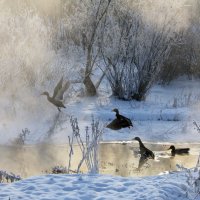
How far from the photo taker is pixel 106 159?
43.9 feet

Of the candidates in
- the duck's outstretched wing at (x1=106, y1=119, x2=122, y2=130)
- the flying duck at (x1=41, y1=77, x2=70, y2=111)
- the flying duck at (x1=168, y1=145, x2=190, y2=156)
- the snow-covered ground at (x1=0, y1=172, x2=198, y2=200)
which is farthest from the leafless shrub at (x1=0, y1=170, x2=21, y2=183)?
the flying duck at (x1=41, y1=77, x2=70, y2=111)

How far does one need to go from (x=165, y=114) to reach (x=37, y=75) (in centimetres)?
515

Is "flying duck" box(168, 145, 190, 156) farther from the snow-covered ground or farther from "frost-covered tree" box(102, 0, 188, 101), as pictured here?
"frost-covered tree" box(102, 0, 188, 101)

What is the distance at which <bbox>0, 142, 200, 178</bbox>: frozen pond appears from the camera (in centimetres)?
1216

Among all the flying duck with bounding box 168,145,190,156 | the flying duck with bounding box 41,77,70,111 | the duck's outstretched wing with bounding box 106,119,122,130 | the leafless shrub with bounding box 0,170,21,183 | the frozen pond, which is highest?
the flying duck with bounding box 41,77,70,111

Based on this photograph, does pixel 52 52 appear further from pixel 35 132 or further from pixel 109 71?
pixel 35 132

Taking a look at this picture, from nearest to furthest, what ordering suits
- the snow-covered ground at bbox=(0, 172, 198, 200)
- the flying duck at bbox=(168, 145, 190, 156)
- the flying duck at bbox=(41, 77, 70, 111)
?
1. the snow-covered ground at bbox=(0, 172, 198, 200)
2. the flying duck at bbox=(168, 145, 190, 156)
3. the flying duck at bbox=(41, 77, 70, 111)

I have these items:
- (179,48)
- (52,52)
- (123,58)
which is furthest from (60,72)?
(179,48)

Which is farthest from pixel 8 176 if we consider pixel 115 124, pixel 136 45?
pixel 136 45

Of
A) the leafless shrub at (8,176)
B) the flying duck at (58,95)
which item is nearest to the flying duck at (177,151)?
the flying duck at (58,95)

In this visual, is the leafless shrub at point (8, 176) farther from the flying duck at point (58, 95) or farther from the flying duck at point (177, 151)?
the flying duck at point (58, 95)

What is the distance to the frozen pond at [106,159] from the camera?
1216 cm

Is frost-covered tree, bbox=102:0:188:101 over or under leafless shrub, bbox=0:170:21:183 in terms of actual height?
over

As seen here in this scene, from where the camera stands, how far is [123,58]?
21609 mm
